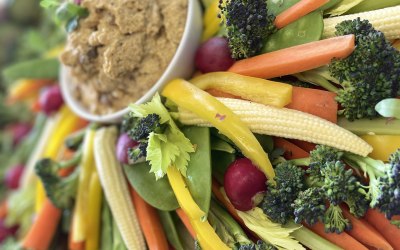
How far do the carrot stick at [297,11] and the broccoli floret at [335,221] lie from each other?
61 cm

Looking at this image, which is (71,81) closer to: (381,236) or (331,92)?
(331,92)

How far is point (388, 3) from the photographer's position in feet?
4.70

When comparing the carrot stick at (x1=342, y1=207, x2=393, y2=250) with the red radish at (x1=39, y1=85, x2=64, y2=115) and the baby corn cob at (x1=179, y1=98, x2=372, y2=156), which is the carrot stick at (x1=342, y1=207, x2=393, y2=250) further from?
the red radish at (x1=39, y1=85, x2=64, y2=115)

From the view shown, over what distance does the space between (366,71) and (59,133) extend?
150cm

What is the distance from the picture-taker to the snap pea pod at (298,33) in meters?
1.45

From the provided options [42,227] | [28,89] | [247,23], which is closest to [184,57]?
[247,23]

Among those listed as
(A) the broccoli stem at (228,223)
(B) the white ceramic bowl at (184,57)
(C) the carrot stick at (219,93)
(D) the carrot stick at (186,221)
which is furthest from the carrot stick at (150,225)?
(C) the carrot stick at (219,93)

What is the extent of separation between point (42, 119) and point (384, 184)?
1.94 m

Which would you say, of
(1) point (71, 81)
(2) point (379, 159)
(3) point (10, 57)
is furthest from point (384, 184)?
(3) point (10, 57)

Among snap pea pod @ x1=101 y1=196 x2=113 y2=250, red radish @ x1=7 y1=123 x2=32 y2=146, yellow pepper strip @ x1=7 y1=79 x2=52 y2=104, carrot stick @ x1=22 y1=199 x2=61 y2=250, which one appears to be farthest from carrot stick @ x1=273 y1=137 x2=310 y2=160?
red radish @ x1=7 y1=123 x2=32 y2=146

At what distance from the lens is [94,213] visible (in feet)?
6.08

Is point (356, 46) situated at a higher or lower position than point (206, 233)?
higher

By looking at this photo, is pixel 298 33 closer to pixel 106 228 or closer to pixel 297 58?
pixel 297 58

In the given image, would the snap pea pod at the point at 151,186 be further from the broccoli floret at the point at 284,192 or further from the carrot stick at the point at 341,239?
the carrot stick at the point at 341,239
